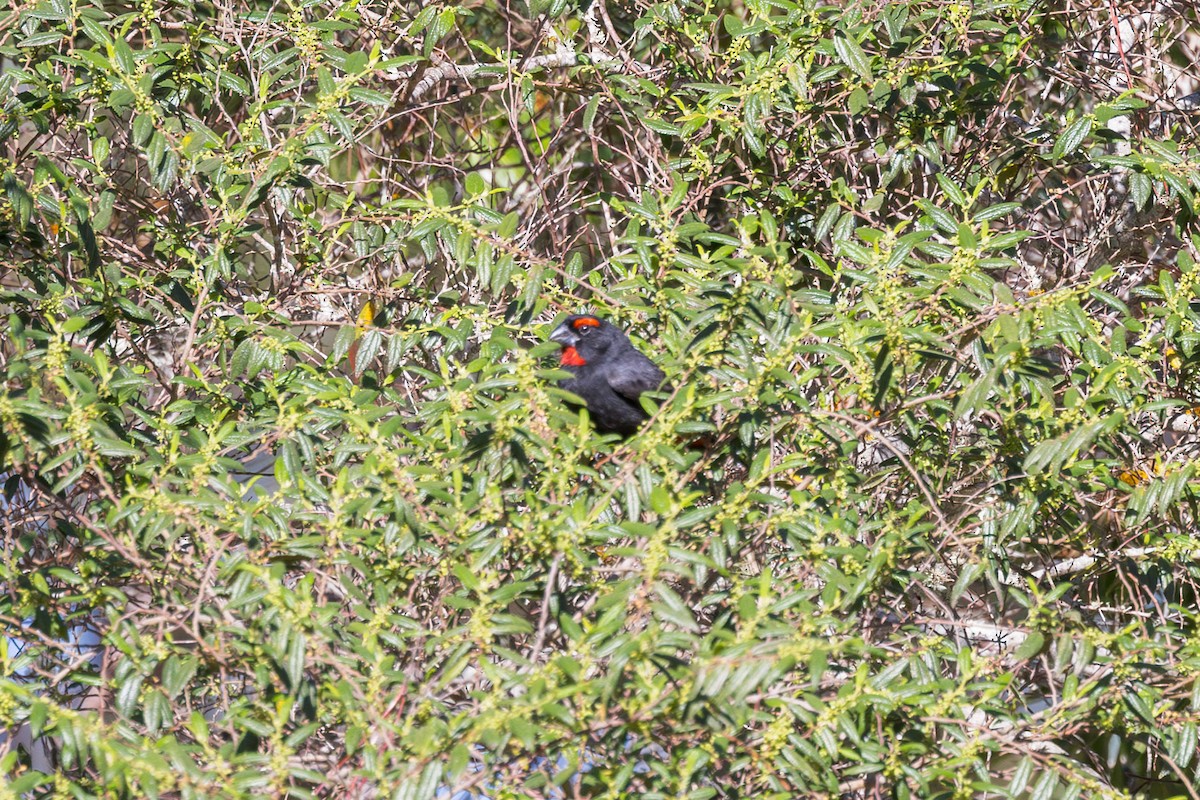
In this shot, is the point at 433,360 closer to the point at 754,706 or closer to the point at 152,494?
the point at 152,494

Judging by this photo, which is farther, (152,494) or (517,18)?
(517,18)

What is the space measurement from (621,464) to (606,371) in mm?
1747

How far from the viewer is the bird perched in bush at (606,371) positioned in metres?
4.46

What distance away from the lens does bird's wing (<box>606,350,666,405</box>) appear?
4.45m

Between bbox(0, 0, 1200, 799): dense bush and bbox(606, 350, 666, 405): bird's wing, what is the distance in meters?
0.40

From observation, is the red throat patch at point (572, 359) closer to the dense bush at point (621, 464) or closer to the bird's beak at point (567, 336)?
the bird's beak at point (567, 336)

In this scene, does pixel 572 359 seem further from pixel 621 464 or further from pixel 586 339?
pixel 621 464

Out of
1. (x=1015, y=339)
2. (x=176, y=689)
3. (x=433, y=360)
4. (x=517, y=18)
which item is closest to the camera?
(x=176, y=689)

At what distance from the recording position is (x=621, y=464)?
2783 mm

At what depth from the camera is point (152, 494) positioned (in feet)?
8.44

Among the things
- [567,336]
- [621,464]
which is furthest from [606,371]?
[621,464]

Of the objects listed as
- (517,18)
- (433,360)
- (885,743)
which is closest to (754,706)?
(885,743)

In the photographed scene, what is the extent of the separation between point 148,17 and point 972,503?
2747 millimetres

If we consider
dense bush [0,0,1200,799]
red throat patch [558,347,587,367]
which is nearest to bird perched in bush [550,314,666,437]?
red throat patch [558,347,587,367]
